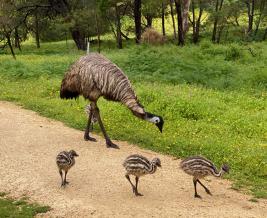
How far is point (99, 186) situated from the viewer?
10508 millimetres

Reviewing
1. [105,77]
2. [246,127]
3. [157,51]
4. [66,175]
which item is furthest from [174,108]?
[157,51]

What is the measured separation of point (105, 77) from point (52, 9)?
1176 inches

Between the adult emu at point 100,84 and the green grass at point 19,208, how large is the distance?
388cm

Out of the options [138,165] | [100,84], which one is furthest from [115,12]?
[138,165]

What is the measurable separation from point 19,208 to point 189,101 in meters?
8.47

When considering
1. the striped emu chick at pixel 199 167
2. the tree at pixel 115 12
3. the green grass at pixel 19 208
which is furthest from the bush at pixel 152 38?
the green grass at pixel 19 208

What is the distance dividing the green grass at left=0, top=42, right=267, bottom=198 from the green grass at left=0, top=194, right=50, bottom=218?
4258mm

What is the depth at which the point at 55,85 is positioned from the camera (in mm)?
20453

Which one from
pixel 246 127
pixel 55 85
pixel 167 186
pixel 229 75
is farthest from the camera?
pixel 229 75

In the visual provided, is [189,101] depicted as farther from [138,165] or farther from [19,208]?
[19,208]

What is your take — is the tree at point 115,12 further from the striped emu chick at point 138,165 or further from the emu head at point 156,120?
the striped emu chick at point 138,165

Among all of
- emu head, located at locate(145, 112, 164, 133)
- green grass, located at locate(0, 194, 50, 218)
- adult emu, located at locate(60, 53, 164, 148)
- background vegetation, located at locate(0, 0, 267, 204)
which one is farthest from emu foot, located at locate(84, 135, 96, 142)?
green grass, located at locate(0, 194, 50, 218)

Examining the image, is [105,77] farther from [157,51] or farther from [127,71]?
[157,51]

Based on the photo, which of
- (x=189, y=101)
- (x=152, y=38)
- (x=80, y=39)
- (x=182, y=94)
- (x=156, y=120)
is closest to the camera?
(x=156, y=120)
